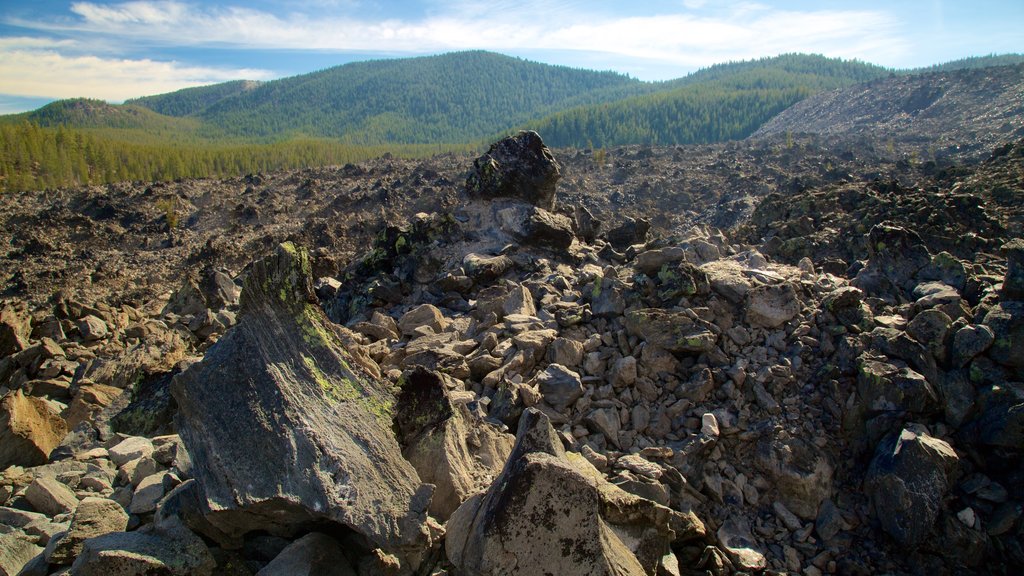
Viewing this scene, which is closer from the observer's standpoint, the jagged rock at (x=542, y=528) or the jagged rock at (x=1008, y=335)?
the jagged rock at (x=542, y=528)

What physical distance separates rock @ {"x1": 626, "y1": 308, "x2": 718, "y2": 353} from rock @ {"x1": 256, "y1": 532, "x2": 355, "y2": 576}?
5.10 metres

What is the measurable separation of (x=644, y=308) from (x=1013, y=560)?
16.2 feet

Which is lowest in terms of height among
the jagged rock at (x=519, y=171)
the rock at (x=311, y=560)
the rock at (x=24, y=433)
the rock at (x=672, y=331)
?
the rock at (x=24, y=433)

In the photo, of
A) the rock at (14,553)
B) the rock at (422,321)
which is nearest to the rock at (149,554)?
the rock at (14,553)

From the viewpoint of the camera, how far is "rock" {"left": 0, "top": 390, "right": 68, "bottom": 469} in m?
6.77

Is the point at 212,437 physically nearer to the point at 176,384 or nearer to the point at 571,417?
the point at 176,384

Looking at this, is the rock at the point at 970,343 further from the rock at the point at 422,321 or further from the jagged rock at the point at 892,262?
the rock at the point at 422,321

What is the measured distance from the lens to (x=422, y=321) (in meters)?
9.75

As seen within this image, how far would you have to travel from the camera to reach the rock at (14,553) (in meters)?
4.39

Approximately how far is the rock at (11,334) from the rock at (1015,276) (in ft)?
60.0

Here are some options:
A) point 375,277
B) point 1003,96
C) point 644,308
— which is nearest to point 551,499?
point 644,308

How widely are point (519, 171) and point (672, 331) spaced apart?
300 inches

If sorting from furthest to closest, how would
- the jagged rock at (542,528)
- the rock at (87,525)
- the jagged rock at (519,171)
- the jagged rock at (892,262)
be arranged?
the jagged rock at (519,171), the jagged rock at (892,262), the rock at (87,525), the jagged rock at (542,528)

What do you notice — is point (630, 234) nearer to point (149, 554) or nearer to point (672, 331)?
point (672, 331)
